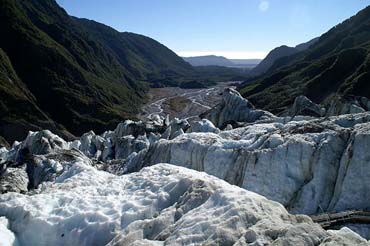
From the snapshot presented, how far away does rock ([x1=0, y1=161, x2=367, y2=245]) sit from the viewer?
12805 mm

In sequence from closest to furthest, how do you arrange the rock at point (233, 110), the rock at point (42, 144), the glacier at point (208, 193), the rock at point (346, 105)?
the glacier at point (208, 193), the rock at point (42, 144), the rock at point (346, 105), the rock at point (233, 110)

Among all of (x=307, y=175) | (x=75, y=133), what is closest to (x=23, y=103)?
(x=75, y=133)

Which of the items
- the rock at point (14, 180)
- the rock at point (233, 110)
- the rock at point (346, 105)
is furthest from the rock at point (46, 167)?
the rock at point (346, 105)

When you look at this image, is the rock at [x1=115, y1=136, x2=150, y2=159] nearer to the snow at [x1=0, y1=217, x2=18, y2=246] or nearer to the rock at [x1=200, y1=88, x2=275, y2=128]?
the rock at [x1=200, y1=88, x2=275, y2=128]

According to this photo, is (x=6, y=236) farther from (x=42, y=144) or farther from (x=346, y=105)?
(x=346, y=105)

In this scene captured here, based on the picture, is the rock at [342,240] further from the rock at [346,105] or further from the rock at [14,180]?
the rock at [346,105]

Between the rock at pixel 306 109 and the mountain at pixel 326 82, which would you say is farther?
the mountain at pixel 326 82

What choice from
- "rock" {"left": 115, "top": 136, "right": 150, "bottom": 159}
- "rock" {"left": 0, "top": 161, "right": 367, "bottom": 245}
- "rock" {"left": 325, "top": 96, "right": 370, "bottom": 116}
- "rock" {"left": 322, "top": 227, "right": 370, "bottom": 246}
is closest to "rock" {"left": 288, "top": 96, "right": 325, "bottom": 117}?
"rock" {"left": 325, "top": 96, "right": 370, "bottom": 116}

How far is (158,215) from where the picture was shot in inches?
632

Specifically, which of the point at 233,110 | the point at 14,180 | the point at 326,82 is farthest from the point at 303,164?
the point at 326,82

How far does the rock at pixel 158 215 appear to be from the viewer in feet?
42.0

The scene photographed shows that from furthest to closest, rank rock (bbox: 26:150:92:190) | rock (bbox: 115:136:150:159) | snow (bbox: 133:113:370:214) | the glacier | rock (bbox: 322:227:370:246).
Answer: rock (bbox: 115:136:150:159) < rock (bbox: 26:150:92:190) < snow (bbox: 133:113:370:214) < the glacier < rock (bbox: 322:227:370:246)

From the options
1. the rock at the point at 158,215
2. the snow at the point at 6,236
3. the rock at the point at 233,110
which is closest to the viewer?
the rock at the point at 158,215

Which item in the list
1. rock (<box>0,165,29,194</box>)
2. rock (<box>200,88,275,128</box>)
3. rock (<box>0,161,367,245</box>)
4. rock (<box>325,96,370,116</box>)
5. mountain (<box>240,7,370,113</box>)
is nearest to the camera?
rock (<box>0,161,367,245</box>)
